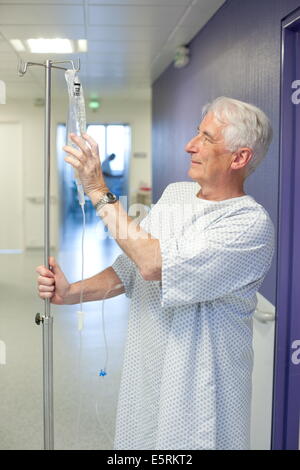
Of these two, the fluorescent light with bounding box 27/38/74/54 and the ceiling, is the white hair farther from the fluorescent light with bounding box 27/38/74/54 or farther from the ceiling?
the fluorescent light with bounding box 27/38/74/54

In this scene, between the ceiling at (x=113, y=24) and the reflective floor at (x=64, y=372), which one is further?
the ceiling at (x=113, y=24)

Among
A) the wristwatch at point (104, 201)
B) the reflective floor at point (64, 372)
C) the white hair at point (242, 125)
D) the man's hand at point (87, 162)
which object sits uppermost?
the white hair at point (242, 125)

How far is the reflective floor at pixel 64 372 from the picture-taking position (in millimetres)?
2100

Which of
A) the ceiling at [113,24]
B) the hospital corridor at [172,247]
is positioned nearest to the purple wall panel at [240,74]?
the hospital corridor at [172,247]

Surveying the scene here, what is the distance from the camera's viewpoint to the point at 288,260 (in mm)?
1694

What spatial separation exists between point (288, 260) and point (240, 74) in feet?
2.71

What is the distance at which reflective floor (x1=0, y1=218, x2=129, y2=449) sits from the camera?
2100 mm

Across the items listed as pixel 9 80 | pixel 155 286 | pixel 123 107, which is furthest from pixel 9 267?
pixel 123 107

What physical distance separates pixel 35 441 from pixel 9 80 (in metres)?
1.41

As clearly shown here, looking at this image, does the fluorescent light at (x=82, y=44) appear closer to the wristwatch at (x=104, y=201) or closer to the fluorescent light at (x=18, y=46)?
the fluorescent light at (x=18, y=46)

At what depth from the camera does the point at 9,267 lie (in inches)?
104

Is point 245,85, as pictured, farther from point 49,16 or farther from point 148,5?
point 49,16

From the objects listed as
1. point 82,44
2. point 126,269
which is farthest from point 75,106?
point 82,44

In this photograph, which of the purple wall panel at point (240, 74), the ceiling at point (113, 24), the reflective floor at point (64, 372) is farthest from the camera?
the ceiling at point (113, 24)
